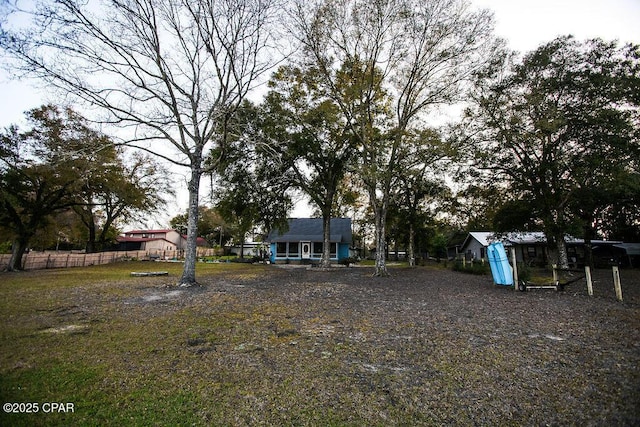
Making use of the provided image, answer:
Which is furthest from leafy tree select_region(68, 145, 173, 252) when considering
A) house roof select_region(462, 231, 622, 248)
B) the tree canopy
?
house roof select_region(462, 231, 622, 248)

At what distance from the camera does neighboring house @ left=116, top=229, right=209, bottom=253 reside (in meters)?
57.3

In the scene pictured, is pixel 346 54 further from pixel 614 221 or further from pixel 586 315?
pixel 614 221

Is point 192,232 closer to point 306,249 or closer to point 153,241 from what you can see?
point 306,249

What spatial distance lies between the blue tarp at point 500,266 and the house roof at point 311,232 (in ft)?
70.9

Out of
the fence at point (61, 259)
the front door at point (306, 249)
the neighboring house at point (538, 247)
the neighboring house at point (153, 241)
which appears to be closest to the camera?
the fence at point (61, 259)

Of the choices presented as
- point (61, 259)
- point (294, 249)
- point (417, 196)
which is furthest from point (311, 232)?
point (61, 259)

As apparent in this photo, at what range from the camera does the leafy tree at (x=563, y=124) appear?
53.4ft

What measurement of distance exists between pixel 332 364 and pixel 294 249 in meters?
32.0

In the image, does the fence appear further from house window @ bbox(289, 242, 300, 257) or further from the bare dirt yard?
the bare dirt yard

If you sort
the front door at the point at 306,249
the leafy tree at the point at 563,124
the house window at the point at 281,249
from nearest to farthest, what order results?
the leafy tree at the point at 563,124
the front door at the point at 306,249
the house window at the point at 281,249

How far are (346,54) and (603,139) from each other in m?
15.9

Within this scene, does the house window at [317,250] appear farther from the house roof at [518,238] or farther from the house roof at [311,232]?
the house roof at [518,238]

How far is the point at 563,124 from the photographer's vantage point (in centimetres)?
1678

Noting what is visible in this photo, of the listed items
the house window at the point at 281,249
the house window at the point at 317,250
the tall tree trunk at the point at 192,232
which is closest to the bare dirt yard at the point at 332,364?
the tall tree trunk at the point at 192,232
